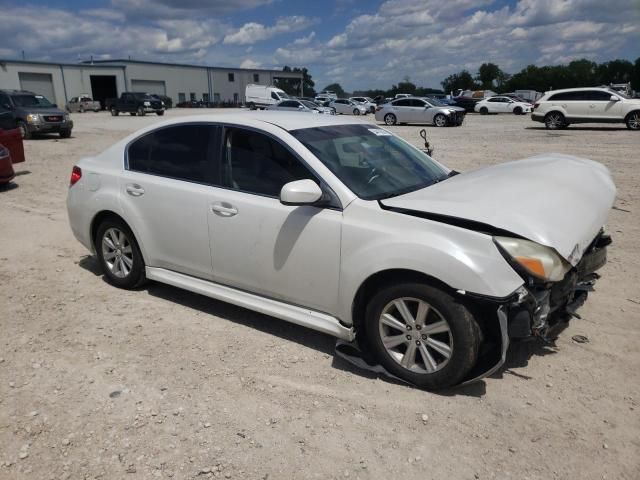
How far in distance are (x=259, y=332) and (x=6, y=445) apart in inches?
72.4

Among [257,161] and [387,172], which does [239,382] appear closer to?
[257,161]

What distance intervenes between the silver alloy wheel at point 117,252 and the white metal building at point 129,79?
5770cm

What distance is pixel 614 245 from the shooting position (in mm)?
5965

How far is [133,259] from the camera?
471cm

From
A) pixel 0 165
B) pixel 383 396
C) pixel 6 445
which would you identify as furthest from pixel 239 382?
pixel 0 165

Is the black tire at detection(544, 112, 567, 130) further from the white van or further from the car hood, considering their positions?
the white van

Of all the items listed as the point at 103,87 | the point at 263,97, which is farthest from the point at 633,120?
the point at 103,87

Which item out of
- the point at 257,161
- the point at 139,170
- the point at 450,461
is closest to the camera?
the point at 450,461

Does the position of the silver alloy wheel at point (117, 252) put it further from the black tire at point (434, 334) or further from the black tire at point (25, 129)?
the black tire at point (25, 129)

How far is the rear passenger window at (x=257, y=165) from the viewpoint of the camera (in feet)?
12.1

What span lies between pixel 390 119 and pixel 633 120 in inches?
465

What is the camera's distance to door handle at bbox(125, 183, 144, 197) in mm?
4459

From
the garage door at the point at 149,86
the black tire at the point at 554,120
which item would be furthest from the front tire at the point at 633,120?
the garage door at the point at 149,86

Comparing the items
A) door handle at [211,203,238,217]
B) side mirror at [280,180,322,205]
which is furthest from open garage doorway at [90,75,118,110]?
side mirror at [280,180,322,205]
